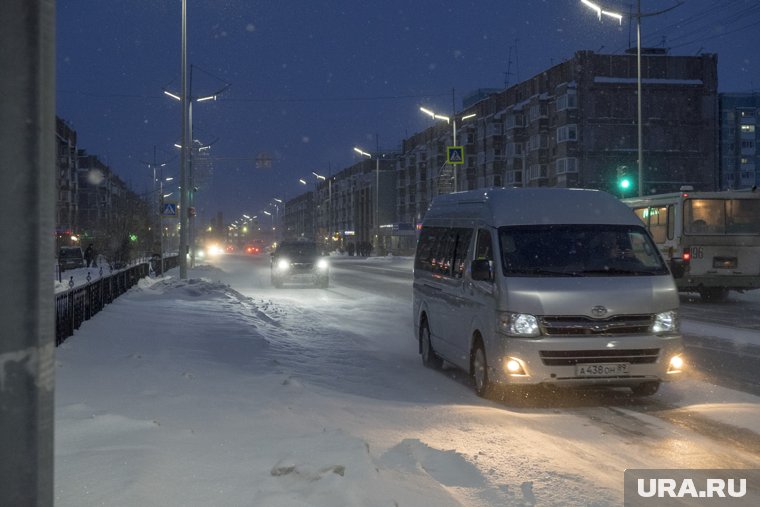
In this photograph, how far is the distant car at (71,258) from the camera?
173ft

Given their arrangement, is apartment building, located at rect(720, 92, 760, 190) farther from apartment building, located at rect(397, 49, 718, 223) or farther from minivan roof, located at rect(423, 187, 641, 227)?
minivan roof, located at rect(423, 187, 641, 227)

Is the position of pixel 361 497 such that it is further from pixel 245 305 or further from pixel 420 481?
pixel 245 305

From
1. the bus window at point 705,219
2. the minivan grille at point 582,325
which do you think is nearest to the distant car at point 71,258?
the bus window at point 705,219

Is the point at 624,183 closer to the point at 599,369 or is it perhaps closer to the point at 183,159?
the point at 183,159

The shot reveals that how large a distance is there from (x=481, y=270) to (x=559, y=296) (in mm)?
888

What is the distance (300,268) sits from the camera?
98.3 ft

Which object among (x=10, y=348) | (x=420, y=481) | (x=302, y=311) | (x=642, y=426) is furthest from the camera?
(x=302, y=311)

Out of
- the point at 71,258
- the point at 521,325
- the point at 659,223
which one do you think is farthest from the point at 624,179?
the point at 71,258

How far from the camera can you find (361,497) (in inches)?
179

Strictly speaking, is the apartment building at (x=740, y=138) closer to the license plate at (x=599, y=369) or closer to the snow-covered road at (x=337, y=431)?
the snow-covered road at (x=337, y=431)

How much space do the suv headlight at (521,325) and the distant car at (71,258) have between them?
49.0 m

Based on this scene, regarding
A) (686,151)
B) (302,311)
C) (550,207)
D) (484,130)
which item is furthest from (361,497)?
(484,130)

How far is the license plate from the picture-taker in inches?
320

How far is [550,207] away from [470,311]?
57.7 inches
